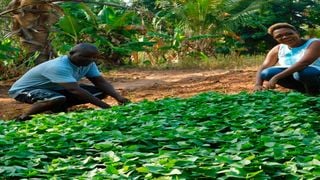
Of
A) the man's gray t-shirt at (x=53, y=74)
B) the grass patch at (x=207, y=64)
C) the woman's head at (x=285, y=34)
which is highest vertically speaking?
the woman's head at (x=285, y=34)

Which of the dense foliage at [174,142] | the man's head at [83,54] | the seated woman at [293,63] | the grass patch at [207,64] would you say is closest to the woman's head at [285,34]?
the seated woman at [293,63]

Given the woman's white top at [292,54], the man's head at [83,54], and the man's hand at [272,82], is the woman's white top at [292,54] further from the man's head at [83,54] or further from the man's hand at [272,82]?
the man's head at [83,54]

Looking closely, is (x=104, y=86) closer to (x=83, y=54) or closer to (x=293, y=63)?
(x=83, y=54)

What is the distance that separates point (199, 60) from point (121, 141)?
10903 mm

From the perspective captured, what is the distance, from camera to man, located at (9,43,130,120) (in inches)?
215

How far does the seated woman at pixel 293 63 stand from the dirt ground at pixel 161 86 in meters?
1.15

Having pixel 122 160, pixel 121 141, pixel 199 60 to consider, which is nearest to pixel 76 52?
pixel 121 141

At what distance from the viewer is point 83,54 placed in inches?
218

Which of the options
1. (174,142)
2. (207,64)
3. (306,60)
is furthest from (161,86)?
(174,142)

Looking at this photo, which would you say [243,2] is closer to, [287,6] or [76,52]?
[287,6]

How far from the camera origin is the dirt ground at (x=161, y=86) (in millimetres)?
7508

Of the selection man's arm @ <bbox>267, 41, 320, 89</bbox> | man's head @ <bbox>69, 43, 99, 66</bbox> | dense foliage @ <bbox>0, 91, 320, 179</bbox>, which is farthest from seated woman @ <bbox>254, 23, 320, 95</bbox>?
man's head @ <bbox>69, 43, 99, 66</bbox>

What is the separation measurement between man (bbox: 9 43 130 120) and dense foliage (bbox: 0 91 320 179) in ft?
2.14

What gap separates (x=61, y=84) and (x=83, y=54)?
376mm
